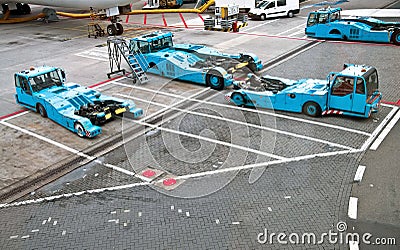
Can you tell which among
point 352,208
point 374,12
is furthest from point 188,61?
point 374,12

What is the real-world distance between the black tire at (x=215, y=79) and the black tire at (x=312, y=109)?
4.64 meters

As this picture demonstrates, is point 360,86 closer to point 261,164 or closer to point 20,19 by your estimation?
point 261,164

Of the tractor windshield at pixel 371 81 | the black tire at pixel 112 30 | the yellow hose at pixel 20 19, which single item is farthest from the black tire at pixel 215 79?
the yellow hose at pixel 20 19

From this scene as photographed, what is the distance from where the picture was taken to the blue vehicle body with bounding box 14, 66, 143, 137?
15.3 meters

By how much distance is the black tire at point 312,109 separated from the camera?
1558 centimetres

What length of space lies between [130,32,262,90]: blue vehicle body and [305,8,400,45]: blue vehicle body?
30.6ft

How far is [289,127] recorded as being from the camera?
15156 millimetres

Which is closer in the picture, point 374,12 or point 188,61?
point 188,61

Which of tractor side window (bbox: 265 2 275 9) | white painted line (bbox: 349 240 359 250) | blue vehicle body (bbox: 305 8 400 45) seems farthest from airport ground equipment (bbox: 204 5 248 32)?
white painted line (bbox: 349 240 359 250)

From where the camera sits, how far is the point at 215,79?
1922 centimetres

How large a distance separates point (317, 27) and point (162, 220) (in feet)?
73.7

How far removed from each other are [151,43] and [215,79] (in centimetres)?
515

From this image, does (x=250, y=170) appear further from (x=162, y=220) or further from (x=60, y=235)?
(x=60, y=235)

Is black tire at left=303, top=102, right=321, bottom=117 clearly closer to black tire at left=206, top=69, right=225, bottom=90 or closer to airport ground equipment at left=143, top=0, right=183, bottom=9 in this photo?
black tire at left=206, top=69, right=225, bottom=90
